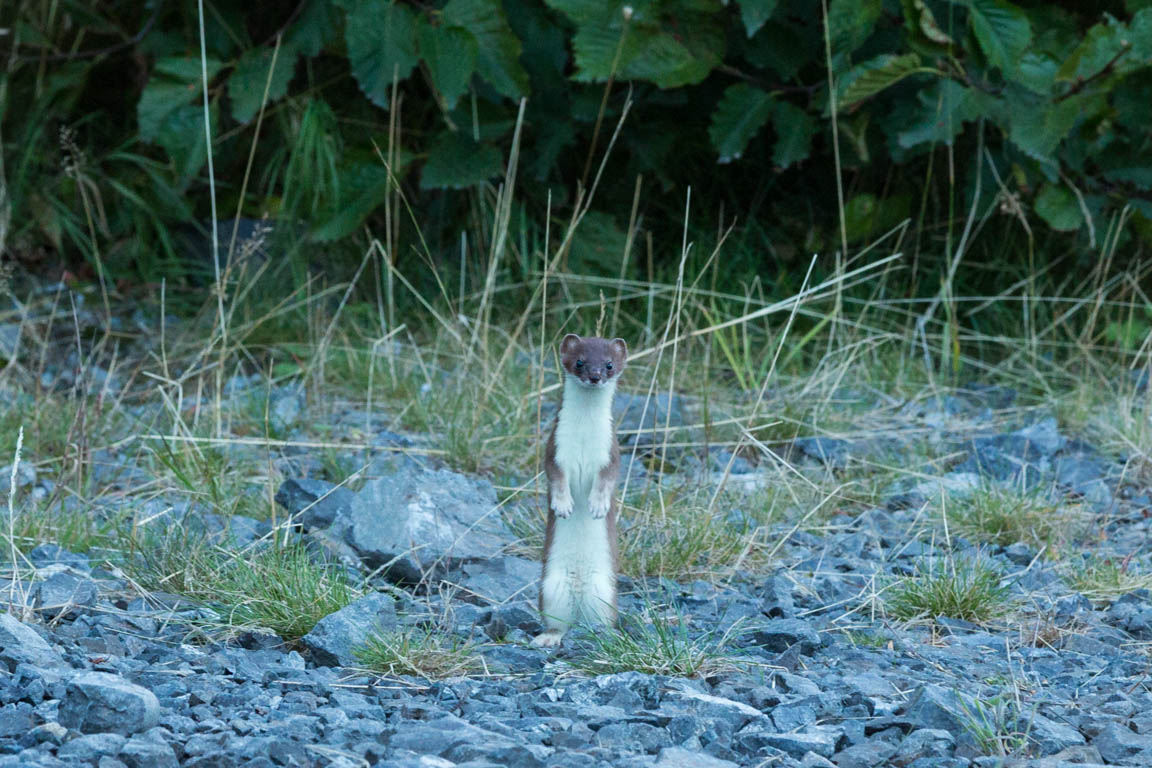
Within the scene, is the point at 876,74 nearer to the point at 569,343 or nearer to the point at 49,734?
the point at 569,343

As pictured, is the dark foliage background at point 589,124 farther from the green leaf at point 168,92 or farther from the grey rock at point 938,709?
the grey rock at point 938,709

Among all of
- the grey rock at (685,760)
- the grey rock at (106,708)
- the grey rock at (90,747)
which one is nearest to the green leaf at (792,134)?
the grey rock at (685,760)

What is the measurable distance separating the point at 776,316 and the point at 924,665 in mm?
3540

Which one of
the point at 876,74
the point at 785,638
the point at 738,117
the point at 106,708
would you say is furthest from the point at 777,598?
the point at 738,117

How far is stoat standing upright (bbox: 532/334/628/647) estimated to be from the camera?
10.7ft

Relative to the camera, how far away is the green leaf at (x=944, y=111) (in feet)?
17.4

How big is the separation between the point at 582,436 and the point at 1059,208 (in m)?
3.11

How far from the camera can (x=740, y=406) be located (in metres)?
5.09

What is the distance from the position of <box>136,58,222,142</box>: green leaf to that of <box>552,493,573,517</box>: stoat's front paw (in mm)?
3384

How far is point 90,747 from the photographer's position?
2.28 m

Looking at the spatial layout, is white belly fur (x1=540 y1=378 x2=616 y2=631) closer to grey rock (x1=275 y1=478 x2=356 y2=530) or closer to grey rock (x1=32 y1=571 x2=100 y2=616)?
grey rock (x1=275 y1=478 x2=356 y2=530)

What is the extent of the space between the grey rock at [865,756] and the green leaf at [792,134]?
352 cm

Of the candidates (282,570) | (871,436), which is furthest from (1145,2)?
(282,570)

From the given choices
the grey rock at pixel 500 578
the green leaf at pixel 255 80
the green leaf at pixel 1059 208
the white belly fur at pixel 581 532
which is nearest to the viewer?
the white belly fur at pixel 581 532
